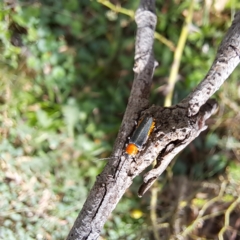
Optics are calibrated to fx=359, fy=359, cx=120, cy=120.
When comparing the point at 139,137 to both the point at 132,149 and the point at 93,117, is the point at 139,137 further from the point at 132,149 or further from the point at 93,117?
the point at 93,117

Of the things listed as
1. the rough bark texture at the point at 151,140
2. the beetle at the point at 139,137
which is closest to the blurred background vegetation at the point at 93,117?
the rough bark texture at the point at 151,140

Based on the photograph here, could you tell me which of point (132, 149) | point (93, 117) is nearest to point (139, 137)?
point (132, 149)

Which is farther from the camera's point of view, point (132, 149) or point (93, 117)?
point (93, 117)

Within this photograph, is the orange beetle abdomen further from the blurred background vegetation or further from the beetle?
the blurred background vegetation

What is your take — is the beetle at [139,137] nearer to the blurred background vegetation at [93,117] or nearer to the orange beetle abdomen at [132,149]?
the orange beetle abdomen at [132,149]

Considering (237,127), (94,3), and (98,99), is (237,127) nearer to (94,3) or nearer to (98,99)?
(98,99)

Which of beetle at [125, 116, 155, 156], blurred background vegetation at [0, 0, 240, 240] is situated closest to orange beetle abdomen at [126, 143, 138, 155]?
beetle at [125, 116, 155, 156]
